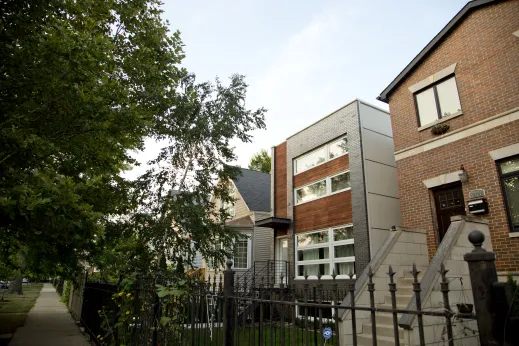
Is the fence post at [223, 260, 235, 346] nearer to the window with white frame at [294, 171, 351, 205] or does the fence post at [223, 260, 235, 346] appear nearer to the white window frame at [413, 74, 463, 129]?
the white window frame at [413, 74, 463, 129]

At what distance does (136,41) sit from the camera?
26.5ft

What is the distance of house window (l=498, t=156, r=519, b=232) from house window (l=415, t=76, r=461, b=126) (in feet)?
7.37

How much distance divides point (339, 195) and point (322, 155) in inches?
96.4

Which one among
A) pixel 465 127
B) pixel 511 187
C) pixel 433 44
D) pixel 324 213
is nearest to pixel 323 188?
pixel 324 213

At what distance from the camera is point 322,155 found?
16406 mm

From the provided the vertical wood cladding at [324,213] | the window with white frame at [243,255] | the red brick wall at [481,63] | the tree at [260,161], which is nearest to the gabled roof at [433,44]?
the red brick wall at [481,63]

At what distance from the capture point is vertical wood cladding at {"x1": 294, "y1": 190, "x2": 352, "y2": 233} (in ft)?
47.4

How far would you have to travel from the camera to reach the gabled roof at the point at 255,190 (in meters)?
22.4

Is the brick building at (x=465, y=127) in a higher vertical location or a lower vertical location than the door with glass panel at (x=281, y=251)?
higher

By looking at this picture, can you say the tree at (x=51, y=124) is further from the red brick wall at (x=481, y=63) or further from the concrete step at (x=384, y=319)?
→ the red brick wall at (x=481, y=63)

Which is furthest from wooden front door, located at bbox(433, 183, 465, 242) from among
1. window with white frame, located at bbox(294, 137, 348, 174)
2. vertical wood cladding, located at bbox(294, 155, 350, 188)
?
window with white frame, located at bbox(294, 137, 348, 174)

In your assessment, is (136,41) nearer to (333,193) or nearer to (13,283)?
(333,193)

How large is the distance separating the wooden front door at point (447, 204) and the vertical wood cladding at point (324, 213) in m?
4.07

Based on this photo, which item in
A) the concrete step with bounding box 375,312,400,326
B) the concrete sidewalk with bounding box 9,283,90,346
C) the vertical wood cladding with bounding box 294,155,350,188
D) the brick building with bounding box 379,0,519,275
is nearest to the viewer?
the concrete step with bounding box 375,312,400,326
